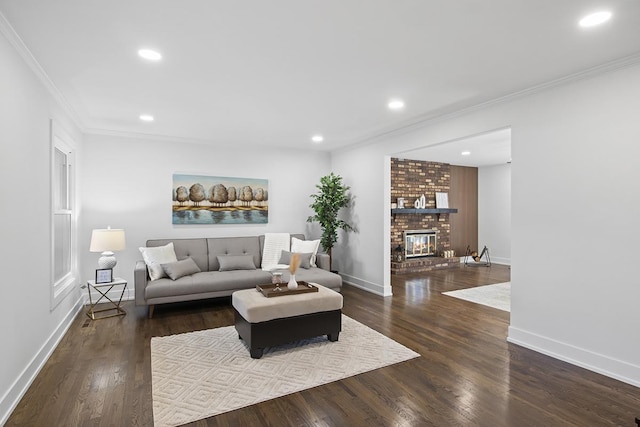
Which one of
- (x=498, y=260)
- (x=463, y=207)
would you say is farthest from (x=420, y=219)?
(x=498, y=260)

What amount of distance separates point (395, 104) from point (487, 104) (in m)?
0.99

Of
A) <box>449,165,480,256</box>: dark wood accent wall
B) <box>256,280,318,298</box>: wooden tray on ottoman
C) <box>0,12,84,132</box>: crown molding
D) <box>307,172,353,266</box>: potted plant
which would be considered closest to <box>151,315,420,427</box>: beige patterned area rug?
<box>256,280,318,298</box>: wooden tray on ottoman

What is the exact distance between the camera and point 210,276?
4.62 m

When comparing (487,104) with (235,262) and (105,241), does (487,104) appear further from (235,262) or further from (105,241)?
(105,241)

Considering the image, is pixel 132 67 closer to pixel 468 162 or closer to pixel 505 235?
pixel 468 162

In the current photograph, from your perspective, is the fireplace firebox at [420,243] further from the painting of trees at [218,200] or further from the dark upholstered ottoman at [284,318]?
the dark upholstered ottoman at [284,318]

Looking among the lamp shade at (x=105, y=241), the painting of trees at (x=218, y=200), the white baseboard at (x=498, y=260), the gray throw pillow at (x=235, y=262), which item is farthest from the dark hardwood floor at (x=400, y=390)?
the white baseboard at (x=498, y=260)

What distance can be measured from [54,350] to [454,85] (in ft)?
15.1

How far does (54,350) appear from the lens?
3.20 metres

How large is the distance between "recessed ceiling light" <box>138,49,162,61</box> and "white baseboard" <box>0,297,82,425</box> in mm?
2543

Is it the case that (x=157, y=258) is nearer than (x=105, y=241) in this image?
No

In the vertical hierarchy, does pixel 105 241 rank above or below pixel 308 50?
below

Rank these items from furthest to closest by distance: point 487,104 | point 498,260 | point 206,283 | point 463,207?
point 463,207 < point 498,260 < point 206,283 < point 487,104

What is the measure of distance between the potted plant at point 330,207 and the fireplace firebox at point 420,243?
7.79 feet
